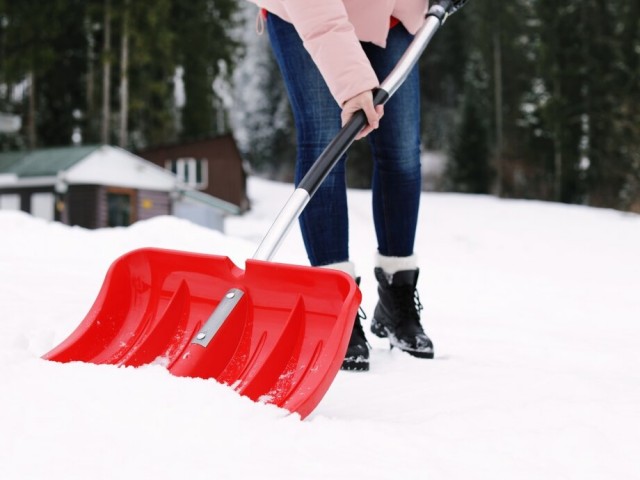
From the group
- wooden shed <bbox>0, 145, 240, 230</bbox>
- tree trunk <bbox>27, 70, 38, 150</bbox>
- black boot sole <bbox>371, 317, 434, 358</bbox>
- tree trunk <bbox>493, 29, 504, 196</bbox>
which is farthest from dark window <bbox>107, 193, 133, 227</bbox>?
tree trunk <bbox>493, 29, 504, 196</bbox>

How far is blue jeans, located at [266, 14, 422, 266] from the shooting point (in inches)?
67.1

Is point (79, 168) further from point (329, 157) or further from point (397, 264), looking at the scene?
point (329, 157)

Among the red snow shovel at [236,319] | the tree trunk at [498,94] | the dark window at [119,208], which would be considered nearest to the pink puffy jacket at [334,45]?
the red snow shovel at [236,319]

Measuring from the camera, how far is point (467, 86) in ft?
86.2

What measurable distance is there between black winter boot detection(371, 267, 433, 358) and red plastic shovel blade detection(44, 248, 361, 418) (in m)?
0.61

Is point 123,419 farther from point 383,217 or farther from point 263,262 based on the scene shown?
point 383,217

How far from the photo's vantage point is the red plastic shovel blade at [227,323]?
116 cm

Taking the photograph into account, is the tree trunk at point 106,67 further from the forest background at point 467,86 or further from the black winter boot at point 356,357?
the black winter boot at point 356,357

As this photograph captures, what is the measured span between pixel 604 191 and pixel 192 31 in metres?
14.9

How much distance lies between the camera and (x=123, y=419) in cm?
96

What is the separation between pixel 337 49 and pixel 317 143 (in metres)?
0.28

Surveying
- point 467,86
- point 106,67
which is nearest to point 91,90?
point 106,67

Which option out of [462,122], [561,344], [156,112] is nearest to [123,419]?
[561,344]

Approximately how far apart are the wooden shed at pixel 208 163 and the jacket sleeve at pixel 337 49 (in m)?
18.0
